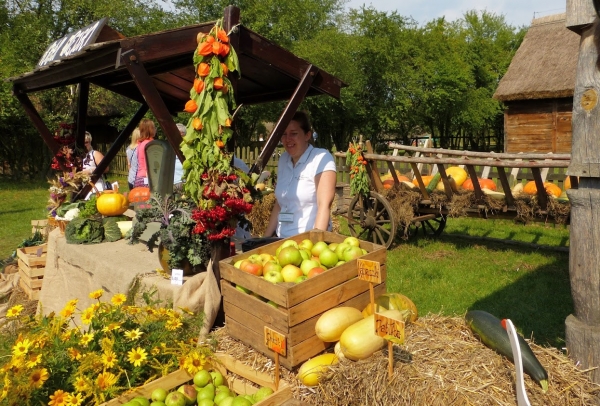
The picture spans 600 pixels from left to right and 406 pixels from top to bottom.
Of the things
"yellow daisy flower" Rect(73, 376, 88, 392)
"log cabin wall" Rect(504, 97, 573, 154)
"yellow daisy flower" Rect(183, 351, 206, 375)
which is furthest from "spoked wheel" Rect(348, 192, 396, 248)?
"log cabin wall" Rect(504, 97, 573, 154)

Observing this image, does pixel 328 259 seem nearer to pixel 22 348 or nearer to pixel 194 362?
pixel 194 362

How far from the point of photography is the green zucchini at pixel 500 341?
1975 mm

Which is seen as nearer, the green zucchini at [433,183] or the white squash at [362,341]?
the white squash at [362,341]

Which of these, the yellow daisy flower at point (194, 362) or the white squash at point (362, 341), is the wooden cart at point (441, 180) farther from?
the yellow daisy flower at point (194, 362)

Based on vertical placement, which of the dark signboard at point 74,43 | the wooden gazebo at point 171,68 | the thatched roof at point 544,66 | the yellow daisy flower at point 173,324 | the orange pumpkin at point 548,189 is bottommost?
the yellow daisy flower at point 173,324

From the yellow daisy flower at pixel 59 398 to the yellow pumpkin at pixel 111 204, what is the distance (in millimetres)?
2727

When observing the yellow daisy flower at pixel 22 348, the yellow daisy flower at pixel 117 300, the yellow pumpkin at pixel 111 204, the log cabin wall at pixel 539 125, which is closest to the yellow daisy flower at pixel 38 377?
the yellow daisy flower at pixel 22 348

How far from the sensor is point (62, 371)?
2297 millimetres

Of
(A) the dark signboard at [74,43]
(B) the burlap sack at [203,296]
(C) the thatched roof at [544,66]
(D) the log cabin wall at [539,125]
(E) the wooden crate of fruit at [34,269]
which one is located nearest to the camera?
(B) the burlap sack at [203,296]

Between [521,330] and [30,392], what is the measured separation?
13.1 ft

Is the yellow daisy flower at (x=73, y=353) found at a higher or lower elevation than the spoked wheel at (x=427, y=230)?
higher

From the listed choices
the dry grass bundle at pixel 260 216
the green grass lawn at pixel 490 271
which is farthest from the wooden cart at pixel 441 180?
the dry grass bundle at pixel 260 216

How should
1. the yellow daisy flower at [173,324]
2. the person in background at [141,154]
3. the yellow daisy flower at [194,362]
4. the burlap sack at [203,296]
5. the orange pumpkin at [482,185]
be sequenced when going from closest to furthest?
the yellow daisy flower at [194,362] → the yellow daisy flower at [173,324] → the burlap sack at [203,296] → the person in background at [141,154] → the orange pumpkin at [482,185]

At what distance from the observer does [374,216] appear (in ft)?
24.5
